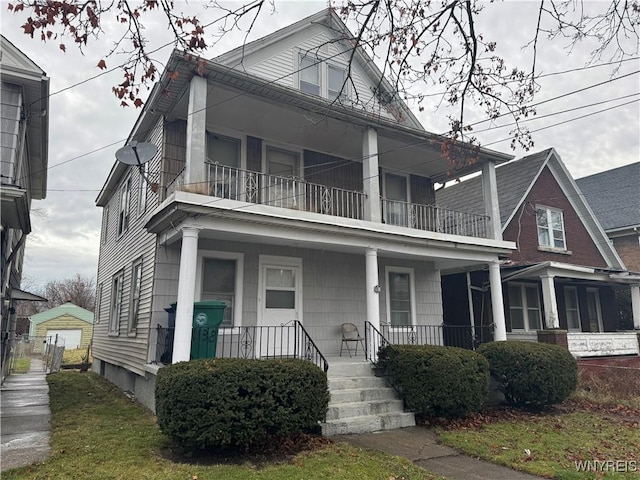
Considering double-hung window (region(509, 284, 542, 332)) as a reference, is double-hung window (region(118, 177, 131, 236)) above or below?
above

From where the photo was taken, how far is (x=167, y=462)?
17.6 feet

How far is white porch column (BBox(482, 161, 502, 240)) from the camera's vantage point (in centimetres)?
1188

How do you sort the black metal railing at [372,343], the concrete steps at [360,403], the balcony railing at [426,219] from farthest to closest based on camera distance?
1. the balcony railing at [426,219]
2. the black metal railing at [372,343]
3. the concrete steps at [360,403]

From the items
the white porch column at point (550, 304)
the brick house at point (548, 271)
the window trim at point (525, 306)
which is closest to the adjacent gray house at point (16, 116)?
the brick house at point (548, 271)

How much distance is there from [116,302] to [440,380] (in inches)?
382

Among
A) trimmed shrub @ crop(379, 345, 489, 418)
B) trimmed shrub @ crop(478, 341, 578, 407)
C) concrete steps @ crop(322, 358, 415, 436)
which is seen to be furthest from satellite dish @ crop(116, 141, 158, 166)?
trimmed shrub @ crop(478, 341, 578, 407)

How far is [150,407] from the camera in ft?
28.0

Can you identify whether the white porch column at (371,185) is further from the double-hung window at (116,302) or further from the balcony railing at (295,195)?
the double-hung window at (116,302)

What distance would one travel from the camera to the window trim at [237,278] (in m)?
9.27

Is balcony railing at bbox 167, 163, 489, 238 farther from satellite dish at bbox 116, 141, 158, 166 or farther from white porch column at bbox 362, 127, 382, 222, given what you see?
satellite dish at bbox 116, 141, 158, 166

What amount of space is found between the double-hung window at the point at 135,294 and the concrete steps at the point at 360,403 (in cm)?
474

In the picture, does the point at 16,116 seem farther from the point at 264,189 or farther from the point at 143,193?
the point at 264,189

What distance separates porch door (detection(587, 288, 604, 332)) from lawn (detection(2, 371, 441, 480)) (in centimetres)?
1500

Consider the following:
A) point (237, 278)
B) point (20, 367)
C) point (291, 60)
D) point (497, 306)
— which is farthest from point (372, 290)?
point (20, 367)
